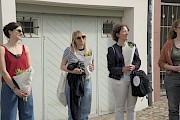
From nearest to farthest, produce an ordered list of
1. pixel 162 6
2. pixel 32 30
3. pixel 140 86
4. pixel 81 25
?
pixel 140 86 < pixel 32 30 < pixel 81 25 < pixel 162 6

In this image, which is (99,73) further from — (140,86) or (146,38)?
(140,86)

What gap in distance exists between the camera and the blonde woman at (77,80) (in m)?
5.32

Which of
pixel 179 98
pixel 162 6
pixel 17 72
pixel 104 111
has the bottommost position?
pixel 104 111

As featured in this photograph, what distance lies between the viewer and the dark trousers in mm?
5277

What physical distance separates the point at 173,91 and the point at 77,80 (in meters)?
1.48

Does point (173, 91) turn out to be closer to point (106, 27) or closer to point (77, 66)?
point (77, 66)

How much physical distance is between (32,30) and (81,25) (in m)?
1.21

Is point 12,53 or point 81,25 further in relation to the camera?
point 81,25

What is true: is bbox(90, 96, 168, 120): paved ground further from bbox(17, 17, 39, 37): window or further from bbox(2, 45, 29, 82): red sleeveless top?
bbox(2, 45, 29, 82): red sleeveless top

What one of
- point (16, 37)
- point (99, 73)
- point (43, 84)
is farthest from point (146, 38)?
point (16, 37)

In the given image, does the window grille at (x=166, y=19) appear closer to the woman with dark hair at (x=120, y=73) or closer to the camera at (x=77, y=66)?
the woman with dark hair at (x=120, y=73)

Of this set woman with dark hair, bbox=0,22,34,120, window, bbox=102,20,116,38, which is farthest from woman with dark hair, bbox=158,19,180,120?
window, bbox=102,20,116,38

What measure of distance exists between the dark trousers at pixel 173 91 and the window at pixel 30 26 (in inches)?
110

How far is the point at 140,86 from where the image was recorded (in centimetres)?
532
